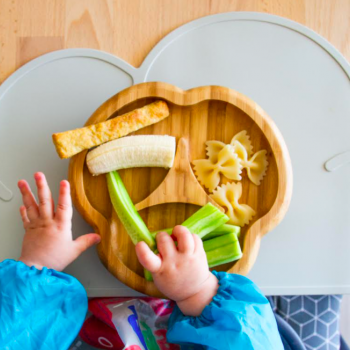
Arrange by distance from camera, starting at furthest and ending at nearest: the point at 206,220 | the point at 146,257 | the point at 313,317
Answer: the point at 313,317
the point at 206,220
the point at 146,257

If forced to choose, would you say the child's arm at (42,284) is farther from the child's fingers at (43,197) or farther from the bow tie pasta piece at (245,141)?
the bow tie pasta piece at (245,141)

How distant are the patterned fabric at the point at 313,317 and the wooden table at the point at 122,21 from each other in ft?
1.88

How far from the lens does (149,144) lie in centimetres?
83

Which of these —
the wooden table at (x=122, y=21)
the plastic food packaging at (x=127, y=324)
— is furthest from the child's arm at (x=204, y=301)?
the wooden table at (x=122, y=21)

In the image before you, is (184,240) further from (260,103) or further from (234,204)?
(260,103)

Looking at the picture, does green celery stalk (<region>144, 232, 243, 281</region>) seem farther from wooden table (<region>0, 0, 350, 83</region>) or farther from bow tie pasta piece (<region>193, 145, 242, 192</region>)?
wooden table (<region>0, 0, 350, 83</region>)

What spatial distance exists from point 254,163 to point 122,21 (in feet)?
1.50

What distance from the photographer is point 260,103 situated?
94 cm

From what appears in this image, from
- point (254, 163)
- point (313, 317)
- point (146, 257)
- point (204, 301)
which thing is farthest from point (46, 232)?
point (313, 317)

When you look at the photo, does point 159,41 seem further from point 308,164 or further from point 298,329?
point 298,329

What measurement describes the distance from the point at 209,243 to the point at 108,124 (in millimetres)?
311

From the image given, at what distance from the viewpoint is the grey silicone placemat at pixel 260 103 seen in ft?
3.05

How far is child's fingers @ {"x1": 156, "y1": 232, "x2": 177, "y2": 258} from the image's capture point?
0.75 m

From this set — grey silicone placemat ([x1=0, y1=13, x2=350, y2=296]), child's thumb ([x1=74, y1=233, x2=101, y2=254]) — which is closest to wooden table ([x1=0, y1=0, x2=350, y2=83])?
grey silicone placemat ([x1=0, y1=13, x2=350, y2=296])
